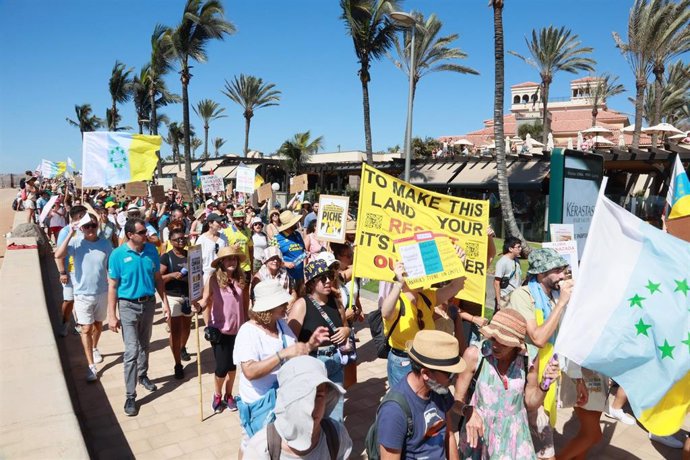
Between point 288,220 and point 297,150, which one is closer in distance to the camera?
point 288,220

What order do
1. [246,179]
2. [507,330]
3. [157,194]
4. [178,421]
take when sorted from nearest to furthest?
[507,330] < [178,421] < [157,194] < [246,179]

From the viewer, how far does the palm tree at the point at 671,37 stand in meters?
20.9

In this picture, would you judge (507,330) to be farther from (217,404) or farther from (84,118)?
Answer: (84,118)

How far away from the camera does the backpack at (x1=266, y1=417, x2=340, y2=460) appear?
7.61ft

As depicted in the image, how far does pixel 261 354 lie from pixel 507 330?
162cm

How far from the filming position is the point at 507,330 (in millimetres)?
2920

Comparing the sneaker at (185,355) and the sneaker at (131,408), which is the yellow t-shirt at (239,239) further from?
the sneaker at (131,408)

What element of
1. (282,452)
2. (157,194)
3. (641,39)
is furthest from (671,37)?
(282,452)

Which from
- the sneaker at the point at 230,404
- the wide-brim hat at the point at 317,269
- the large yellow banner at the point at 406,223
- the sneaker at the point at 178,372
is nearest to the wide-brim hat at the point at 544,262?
the large yellow banner at the point at 406,223

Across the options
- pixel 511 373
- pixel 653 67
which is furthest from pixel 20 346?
pixel 653 67

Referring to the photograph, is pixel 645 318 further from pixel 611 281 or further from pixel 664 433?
pixel 664 433

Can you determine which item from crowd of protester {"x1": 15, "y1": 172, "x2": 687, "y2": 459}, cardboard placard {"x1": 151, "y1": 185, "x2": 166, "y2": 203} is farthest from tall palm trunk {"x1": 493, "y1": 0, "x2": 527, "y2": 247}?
cardboard placard {"x1": 151, "y1": 185, "x2": 166, "y2": 203}

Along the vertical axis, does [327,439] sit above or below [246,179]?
below

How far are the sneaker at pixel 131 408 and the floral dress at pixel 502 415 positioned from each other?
3440mm
